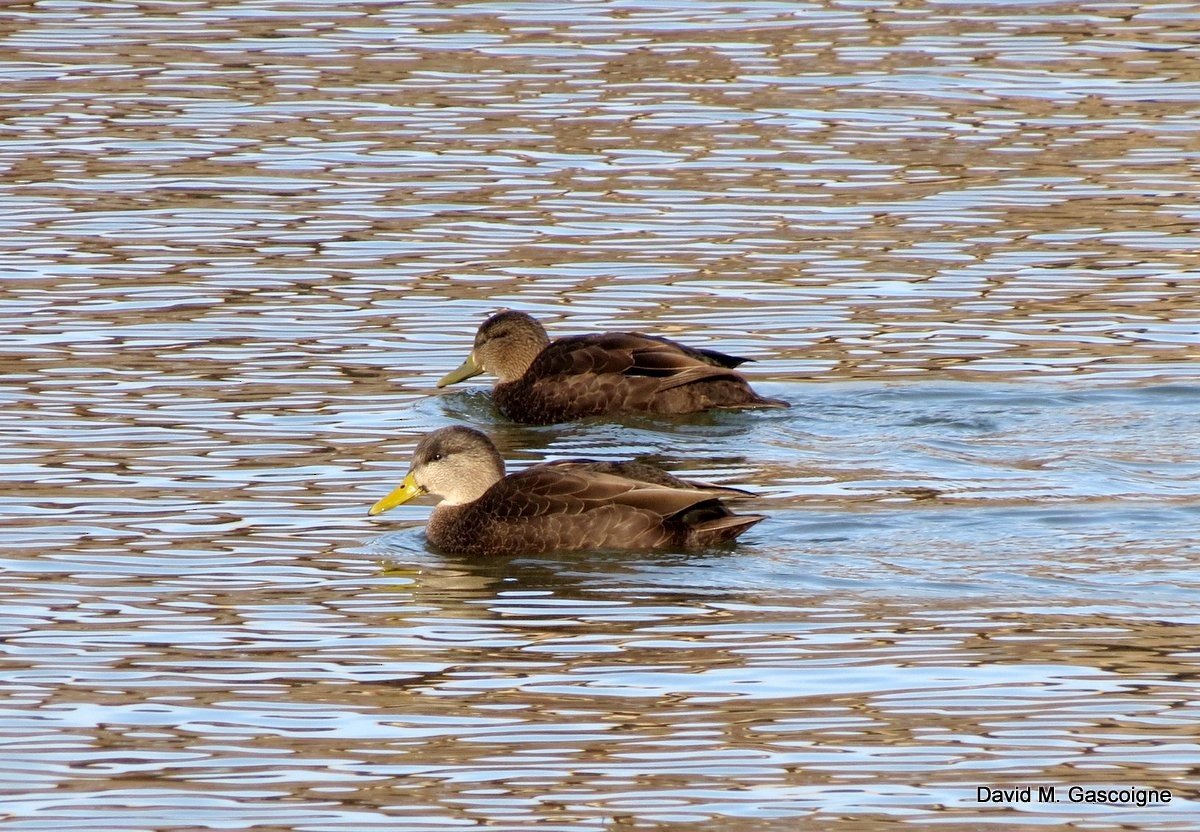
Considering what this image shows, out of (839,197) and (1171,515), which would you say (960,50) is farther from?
(1171,515)

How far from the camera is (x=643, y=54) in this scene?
872 inches

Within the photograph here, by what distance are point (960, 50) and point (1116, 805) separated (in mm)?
15856

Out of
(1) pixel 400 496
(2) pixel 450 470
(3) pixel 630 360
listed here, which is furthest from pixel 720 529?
(3) pixel 630 360

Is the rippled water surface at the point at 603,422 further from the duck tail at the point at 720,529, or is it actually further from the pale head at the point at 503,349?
the pale head at the point at 503,349

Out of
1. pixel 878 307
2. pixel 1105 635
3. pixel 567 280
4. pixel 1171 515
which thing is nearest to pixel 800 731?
pixel 1105 635

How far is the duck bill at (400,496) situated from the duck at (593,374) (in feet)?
8.83

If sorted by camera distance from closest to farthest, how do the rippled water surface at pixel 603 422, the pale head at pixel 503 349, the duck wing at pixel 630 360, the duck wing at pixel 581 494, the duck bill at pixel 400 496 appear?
1. the rippled water surface at pixel 603 422
2. the duck wing at pixel 581 494
3. the duck bill at pixel 400 496
4. the duck wing at pixel 630 360
5. the pale head at pixel 503 349

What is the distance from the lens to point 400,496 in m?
11.5

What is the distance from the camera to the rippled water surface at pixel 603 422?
8.06m

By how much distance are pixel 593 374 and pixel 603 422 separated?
1.05ft

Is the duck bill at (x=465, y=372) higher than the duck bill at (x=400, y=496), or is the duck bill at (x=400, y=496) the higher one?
the duck bill at (x=400, y=496)

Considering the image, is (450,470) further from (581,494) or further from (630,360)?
(630,360)

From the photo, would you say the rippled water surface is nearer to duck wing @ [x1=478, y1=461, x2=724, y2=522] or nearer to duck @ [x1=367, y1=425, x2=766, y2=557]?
duck @ [x1=367, y1=425, x2=766, y2=557]

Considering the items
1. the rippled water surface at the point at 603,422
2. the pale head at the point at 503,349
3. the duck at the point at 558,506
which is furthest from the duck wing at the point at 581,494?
the pale head at the point at 503,349
